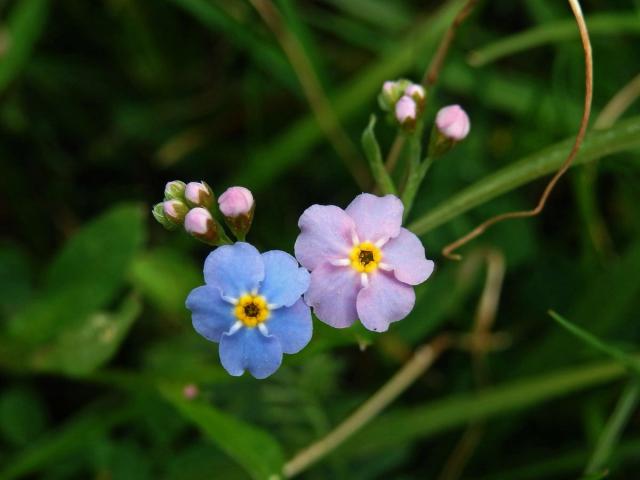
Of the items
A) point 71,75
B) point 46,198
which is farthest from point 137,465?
point 71,75

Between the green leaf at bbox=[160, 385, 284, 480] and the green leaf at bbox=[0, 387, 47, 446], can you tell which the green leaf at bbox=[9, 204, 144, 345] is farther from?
the green leaf at bbox=[160, 385, 284, 480]

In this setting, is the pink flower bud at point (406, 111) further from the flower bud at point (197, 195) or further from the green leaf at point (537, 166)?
the flower bud at point (197, 195)

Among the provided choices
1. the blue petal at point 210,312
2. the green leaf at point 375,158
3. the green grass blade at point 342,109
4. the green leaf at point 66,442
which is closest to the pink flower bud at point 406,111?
the green leaf at point 375,158

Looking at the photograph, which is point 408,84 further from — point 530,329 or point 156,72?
point 156,72

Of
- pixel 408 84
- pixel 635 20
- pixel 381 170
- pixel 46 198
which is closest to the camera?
pixel 381 170

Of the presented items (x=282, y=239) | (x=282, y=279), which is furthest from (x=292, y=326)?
(x=282, y=239)

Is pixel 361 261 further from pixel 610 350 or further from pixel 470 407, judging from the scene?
pixel 470 407
